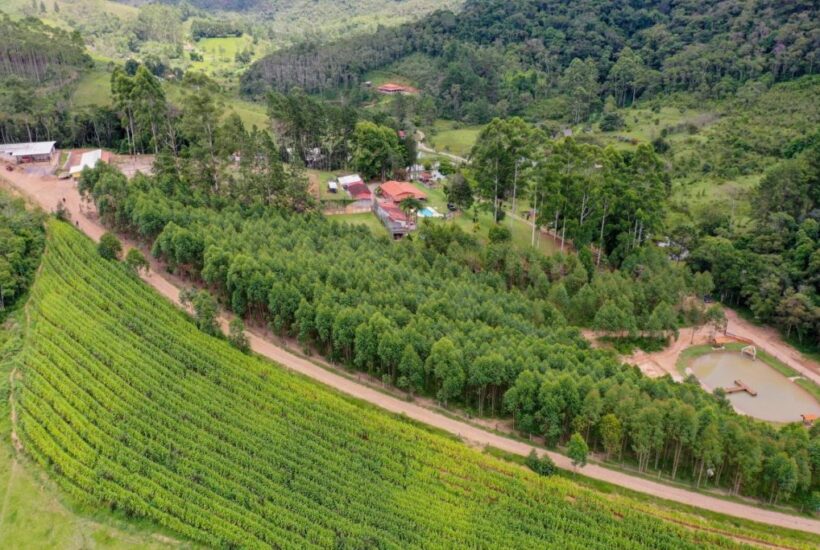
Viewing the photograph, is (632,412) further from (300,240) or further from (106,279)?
(106,279)

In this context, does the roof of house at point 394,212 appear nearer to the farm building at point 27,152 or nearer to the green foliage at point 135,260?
the green foliage at point 135,260

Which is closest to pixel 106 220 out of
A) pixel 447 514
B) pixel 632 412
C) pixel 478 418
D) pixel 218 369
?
pixel 218 369

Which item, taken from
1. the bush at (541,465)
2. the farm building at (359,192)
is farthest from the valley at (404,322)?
the farm building at (359,192)

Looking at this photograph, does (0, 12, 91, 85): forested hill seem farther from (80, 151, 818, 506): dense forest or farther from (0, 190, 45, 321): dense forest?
(0, 190, 45, 321): dense forest

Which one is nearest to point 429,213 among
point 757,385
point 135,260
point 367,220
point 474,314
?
point 367,220

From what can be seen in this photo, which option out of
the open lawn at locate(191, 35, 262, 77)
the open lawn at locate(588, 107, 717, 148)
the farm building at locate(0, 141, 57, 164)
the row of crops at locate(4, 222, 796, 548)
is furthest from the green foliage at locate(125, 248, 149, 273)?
the open lawn at locate(191, 35, 262, 77)
